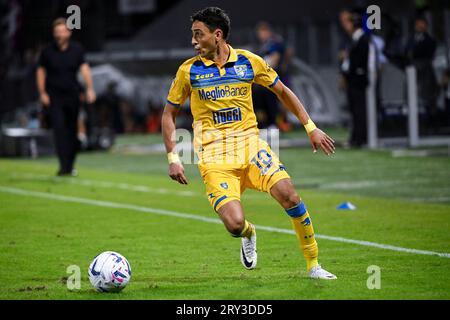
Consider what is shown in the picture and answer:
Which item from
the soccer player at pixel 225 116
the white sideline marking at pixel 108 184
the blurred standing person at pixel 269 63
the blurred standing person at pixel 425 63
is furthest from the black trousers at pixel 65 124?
the soccer player at pixel 225 116

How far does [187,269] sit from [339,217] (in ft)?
13.0

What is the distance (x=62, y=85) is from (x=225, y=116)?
985cm

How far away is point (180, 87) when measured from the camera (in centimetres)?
914

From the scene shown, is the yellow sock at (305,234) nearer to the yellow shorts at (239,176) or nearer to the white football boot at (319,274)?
the white football boot at (319,274)

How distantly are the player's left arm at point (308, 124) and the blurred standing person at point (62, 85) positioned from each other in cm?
967

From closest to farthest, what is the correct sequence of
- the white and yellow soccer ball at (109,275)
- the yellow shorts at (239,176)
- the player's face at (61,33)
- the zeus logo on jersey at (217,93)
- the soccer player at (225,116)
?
the white and yellow soccer ball at (109,275) < the yellow shorts at (239,176) < the soccer player at (225,116) < the zeus logo on jersey at (217,93) < the player's face at (61,33)

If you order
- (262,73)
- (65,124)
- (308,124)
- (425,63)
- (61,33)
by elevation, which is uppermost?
(61,33)

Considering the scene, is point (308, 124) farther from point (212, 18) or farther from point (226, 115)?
point (212, 18)

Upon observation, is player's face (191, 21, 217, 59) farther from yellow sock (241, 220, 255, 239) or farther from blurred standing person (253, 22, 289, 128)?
blurred standing person (253, 22, 289, 128)

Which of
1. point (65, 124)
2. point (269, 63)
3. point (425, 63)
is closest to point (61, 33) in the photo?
point (65, 124)

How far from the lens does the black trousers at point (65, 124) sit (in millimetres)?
→ 18594

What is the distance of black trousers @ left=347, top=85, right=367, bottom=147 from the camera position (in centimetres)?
2297

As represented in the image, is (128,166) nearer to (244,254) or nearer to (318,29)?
(244,254)

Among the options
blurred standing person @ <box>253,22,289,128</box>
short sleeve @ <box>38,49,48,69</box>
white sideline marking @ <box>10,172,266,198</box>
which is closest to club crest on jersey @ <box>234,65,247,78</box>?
white sideline marking @ <box>10,172,266,198</box>
